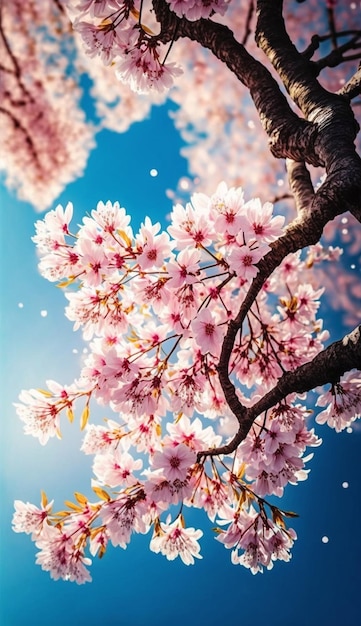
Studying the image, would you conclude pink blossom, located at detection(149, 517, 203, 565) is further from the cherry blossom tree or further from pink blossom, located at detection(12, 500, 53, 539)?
pink blossom, located at detection(12, 500, 53, 539)

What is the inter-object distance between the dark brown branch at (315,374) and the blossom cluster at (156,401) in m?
0.10

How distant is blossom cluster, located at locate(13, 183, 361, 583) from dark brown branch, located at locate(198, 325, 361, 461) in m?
0.10

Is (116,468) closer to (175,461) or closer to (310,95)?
(175,461)

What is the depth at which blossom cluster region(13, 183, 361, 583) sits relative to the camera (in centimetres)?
103

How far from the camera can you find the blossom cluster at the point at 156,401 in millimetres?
1034

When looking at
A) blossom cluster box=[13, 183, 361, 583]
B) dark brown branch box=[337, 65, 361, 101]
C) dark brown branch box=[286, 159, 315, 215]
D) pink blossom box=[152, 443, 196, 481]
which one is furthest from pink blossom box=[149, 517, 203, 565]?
dark brown branch box=[337, 65, 361, 101]

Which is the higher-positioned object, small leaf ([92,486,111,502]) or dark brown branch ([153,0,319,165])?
dark brown branch ([153,0,319,165])

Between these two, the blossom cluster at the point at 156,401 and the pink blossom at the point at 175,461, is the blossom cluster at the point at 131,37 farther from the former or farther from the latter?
the pink blossom at the point at 175,461

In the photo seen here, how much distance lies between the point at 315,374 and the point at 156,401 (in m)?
0.44

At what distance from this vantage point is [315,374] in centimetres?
96

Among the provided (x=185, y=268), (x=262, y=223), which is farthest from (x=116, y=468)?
(x=262, y=223)

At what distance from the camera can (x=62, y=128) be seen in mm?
2992

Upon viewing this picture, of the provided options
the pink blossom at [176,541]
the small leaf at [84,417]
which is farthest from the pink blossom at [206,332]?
the pink blossom at [176,541]

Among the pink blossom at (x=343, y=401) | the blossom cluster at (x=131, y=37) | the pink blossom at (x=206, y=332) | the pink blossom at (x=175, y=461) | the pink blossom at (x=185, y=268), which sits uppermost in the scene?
the blossom cluster at (x=131, y=37)
